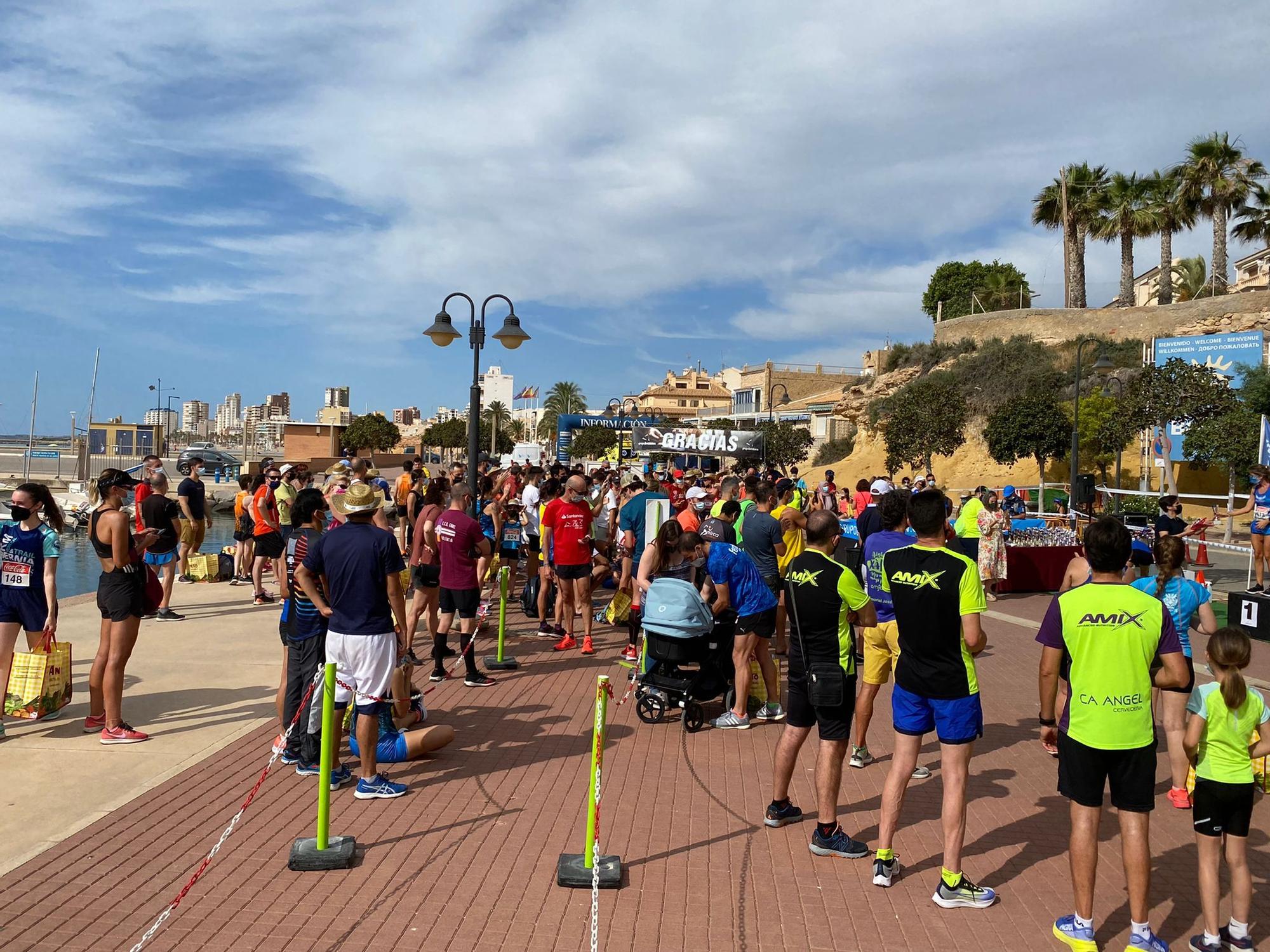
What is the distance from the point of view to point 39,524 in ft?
20.4

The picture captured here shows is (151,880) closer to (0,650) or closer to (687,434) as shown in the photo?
(0,650)

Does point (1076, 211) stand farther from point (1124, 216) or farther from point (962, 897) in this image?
point (962, 897)

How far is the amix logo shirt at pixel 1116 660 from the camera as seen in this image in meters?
3.59

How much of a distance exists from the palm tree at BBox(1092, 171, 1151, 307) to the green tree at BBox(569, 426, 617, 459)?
36963 millimetres

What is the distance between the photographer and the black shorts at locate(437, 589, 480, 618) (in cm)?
783

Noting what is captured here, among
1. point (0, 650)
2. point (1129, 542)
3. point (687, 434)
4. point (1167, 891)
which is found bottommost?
point (1167, 891)

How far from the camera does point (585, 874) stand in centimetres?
418

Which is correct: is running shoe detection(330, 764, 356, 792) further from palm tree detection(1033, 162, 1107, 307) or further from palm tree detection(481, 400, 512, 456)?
palm tree detection(481, 400, 512, 456)

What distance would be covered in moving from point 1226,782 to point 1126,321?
48.0 m

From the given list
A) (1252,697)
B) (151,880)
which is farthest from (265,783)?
(1252,697)

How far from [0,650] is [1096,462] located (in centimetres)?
4035

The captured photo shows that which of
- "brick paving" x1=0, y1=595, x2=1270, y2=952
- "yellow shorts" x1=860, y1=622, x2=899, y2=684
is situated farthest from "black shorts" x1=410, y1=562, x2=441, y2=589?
"yellow shorts" x1=860, y1=622, x2=899, y2=684

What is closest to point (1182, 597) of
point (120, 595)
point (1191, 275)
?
point (120, 595)

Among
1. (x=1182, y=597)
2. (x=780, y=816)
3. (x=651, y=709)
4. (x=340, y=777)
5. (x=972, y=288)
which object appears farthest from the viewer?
(x=972, y=288)
